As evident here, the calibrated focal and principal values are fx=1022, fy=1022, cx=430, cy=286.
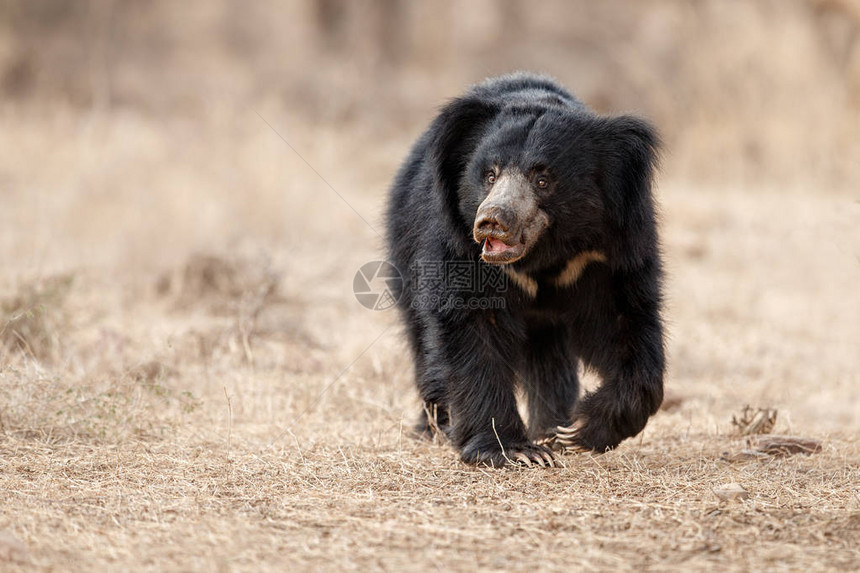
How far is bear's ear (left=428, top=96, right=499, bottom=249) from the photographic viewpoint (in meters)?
3.83

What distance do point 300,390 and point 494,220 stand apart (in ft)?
5.95

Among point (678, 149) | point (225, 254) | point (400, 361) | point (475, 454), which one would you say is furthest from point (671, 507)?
point (678, 149)

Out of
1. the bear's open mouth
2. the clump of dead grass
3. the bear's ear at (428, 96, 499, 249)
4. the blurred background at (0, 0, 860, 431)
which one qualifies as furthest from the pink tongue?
the clump of dead grass

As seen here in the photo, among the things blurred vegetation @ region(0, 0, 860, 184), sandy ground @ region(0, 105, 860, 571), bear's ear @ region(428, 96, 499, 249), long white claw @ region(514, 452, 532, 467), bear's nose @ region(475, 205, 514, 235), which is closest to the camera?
sandy ground @ region(0, 105, 860, 571)

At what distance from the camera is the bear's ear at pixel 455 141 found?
3.83 metres

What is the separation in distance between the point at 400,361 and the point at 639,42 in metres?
11.0

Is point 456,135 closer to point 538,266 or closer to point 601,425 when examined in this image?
point 538,266

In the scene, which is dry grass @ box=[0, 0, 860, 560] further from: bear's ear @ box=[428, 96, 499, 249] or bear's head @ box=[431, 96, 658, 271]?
bear's ear @ box=[428, 96, 499, 249]

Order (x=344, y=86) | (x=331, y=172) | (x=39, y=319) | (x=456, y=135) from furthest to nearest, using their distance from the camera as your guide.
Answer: (x=344, y=86), (x=331, y=172), (x=39, y=319), (x=456, y=135)

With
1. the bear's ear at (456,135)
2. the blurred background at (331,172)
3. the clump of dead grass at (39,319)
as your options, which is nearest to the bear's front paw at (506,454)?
the bear's ear at (456,135)

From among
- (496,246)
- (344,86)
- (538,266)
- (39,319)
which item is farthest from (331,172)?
(496,246)

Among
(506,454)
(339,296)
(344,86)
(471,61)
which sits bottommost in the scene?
(339,296)

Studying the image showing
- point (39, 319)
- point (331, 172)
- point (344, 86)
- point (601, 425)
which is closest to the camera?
point (601, 425)

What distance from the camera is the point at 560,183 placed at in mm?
3607
